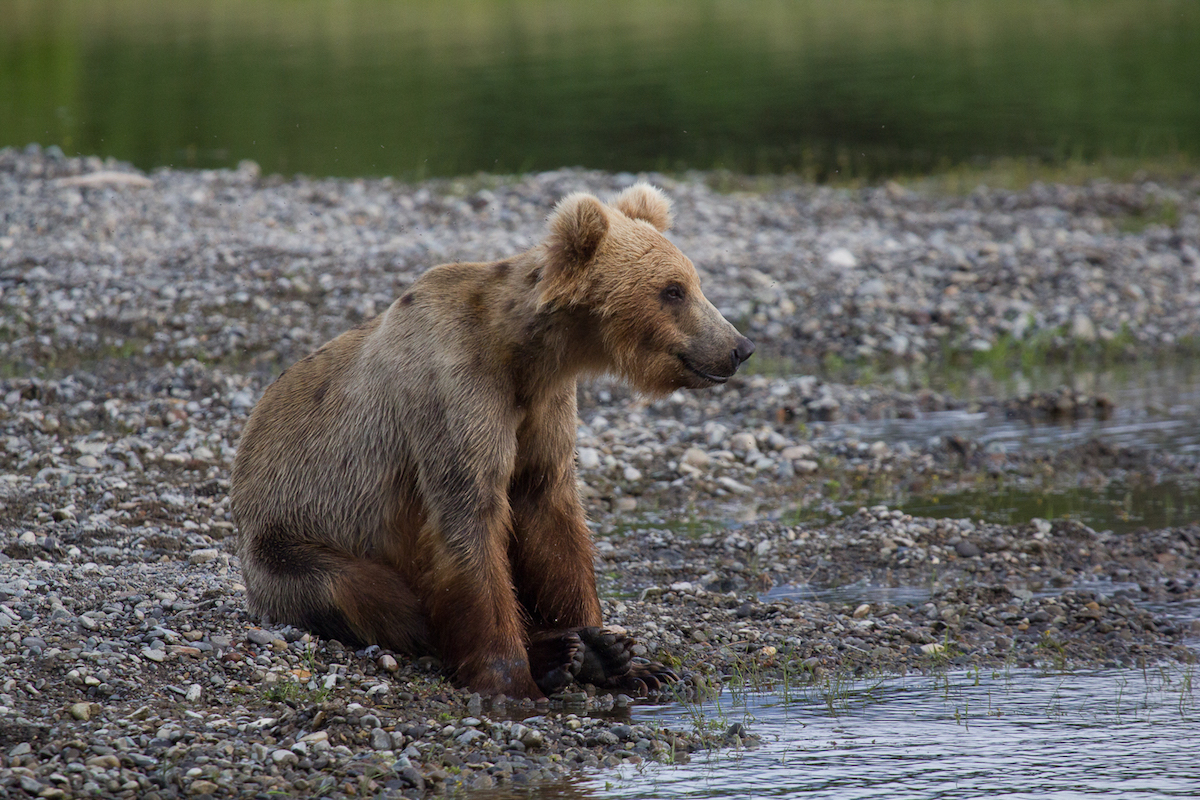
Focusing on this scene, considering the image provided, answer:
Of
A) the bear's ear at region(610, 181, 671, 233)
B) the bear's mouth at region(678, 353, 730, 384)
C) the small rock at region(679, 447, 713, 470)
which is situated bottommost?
the small rock at region(679, 447, 713, 470)

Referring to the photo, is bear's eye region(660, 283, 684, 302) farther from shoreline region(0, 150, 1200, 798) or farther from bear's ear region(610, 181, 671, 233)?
shoreline region(0, 150, 1200, 798)

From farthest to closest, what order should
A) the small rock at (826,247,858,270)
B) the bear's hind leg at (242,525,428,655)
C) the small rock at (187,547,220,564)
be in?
1. the small rock at (826,247,858,270)
2. the small rock at (187,547,220,564)
3. the bear's hind leg at (242,525,428,655)

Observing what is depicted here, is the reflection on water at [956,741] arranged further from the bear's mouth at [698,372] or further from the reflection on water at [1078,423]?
the reflection on water at [1078,423]

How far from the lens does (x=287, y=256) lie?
1457 centimetres

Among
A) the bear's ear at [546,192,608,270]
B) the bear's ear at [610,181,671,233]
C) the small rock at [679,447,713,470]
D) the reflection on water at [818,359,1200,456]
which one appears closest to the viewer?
the bear's ear at [546,192,608,270]

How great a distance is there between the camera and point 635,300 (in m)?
5.87

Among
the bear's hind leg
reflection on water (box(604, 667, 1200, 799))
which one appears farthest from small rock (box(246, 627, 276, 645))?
reflection on water (box(604, 667, 1200, 799))

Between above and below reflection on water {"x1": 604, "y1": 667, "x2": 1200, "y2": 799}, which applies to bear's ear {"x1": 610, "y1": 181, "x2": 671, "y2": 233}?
above

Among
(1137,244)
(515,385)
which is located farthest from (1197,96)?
(515,385)

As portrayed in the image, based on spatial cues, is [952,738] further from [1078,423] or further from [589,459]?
[1078,423]

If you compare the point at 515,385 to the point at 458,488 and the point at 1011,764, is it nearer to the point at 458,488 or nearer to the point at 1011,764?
the point at 458,488

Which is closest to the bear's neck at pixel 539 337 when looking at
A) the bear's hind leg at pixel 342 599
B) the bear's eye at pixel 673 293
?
the bear's eye at pixel 673 293

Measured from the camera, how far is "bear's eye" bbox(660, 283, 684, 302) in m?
5.92

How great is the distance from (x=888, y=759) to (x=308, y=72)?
109ft
